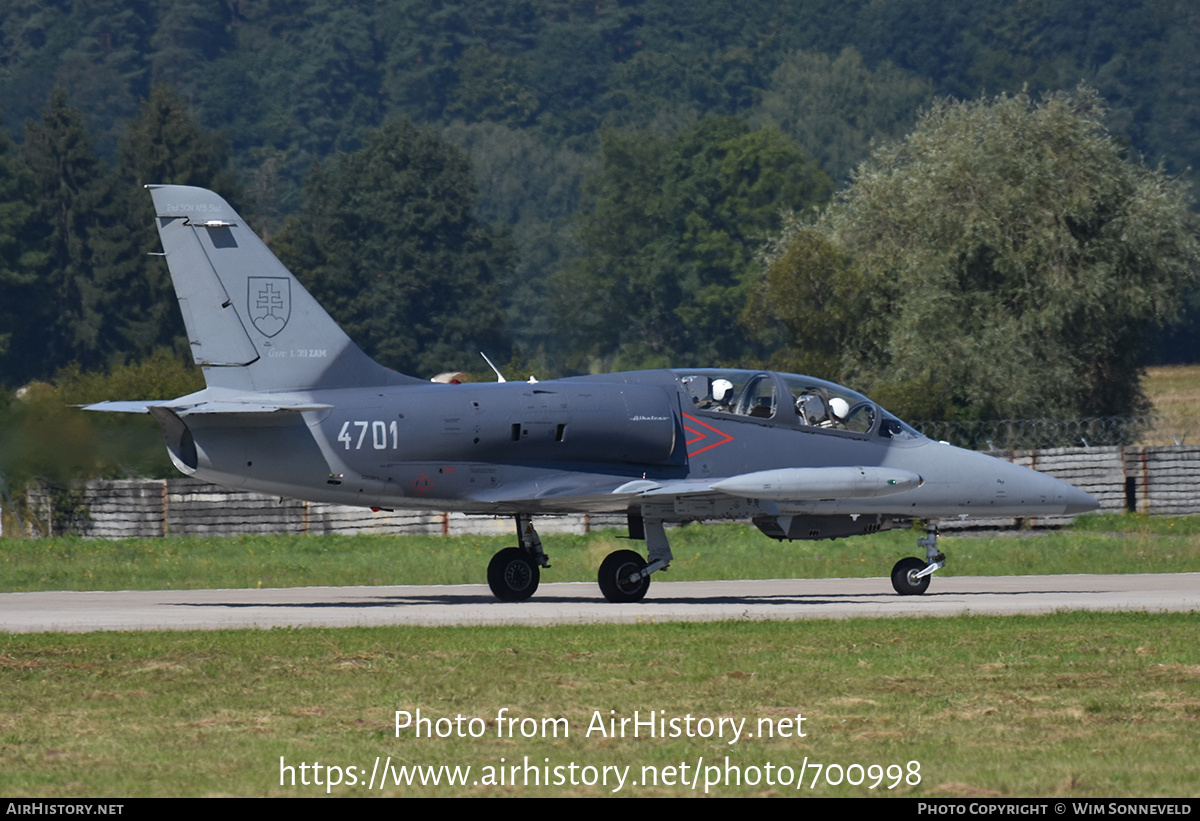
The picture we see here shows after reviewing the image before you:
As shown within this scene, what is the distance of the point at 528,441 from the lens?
21422 millimetres

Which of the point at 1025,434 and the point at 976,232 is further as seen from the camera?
the point at 976,232

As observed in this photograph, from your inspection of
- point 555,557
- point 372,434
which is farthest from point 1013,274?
point 372,434

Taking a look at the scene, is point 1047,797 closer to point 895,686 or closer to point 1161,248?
point 895,686

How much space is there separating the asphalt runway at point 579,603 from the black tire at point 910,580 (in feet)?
0.88

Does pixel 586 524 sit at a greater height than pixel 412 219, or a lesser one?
lesser

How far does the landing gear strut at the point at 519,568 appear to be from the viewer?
73.5 feet

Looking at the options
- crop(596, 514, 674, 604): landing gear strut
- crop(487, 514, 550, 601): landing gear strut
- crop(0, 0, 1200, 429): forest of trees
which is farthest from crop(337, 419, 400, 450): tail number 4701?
crop(0, 0, 1200, 429): forest of trees

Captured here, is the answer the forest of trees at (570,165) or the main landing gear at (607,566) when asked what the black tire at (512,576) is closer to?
the main landing gear at (607,566)

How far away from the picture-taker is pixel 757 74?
542ft

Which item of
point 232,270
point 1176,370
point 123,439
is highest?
point 232,270

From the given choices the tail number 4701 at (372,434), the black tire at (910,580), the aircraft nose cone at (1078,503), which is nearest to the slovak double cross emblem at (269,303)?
the tail number 4701 at (372,434)

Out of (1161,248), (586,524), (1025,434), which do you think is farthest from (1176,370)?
(586,524)
